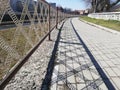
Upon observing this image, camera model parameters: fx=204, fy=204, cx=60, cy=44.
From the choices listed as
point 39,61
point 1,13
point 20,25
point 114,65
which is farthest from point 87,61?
point 1,13

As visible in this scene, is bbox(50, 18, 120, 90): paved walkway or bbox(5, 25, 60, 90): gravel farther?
bbox(50, 18, 120, 90): paved walkway

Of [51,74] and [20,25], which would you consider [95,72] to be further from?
[20,25]

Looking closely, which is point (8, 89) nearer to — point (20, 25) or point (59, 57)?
point (20, 25)

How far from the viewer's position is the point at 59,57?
5629 millimetres

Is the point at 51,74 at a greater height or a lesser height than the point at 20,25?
lesser

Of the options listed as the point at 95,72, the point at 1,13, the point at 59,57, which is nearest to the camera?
the point at 1,13

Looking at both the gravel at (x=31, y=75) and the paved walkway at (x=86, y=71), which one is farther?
the paved walkway at (x=86, y=71)

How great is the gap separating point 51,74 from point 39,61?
1.09 meters

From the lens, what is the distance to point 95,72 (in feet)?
14.1

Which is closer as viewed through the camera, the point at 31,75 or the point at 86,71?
the point at 31,75

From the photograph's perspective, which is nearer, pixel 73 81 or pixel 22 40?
pixel 73 81

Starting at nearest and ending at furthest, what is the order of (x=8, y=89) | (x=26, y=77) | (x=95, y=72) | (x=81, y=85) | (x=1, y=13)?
1. (x=1, y=13)
2. (x=8, y=89)
3. (x=81, y=85)
4. (x=26, y=77)
5. (x=95, y=72)

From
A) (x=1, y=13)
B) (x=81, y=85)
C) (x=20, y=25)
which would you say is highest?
(x=1, y=13)

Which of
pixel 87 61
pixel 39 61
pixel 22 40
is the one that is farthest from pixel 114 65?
pixel 22 40
